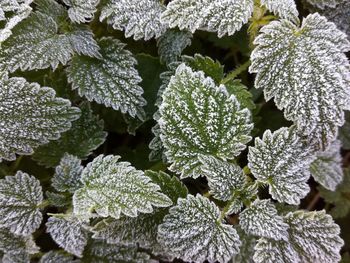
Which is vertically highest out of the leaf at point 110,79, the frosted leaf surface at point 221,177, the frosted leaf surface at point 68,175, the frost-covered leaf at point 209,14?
the frost-covered leaf at point 209,14

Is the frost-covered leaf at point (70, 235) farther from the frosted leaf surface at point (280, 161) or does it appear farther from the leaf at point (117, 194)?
the frosted leaf surface at point (280, 161)

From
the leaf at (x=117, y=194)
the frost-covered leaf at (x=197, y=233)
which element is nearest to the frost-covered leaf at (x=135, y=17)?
the leaf at (x=117, y=194)

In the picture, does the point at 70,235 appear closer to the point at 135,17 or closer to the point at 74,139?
the point at 74,139

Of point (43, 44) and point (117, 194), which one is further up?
point (43, 44)

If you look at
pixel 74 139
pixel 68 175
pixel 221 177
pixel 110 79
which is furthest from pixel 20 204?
pixel 221 177

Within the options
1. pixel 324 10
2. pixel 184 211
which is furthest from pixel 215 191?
pixel 324 10

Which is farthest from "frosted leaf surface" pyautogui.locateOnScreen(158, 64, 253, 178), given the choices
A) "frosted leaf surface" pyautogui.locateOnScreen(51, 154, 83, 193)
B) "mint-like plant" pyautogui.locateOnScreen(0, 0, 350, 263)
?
"frosted leaf surface" pyautogui.locateOnScreen(51, 154, 83, 193)

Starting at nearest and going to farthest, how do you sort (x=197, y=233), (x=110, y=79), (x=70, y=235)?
(x=197, y=233) → (x=70, y=235) → (x=110, y=79)
